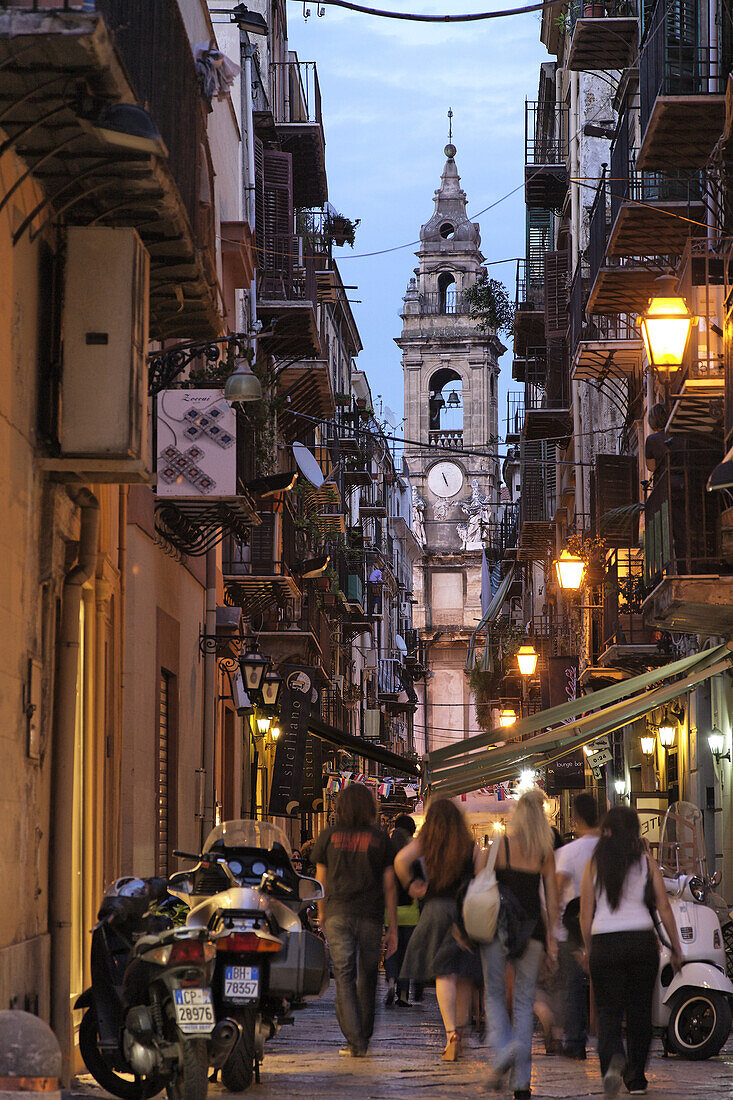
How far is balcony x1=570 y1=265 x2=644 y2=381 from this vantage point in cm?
2717

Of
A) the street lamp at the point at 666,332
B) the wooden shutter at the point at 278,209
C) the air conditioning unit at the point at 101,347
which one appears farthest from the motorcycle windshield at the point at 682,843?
the wooden shutter at the point at 278,209

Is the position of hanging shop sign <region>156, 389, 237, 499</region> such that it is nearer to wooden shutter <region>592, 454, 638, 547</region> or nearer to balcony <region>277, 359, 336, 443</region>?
balcony <region>277, 359, 336, 443</region>

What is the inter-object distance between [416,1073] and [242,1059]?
1.39 m

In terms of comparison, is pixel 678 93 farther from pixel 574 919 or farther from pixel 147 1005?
pixel 147 1005

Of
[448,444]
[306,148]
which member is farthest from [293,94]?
[448,444]

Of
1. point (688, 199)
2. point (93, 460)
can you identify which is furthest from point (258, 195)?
point (93, 460)

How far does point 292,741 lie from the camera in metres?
24.3

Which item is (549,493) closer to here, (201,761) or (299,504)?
(299,504)

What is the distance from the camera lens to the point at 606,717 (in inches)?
716

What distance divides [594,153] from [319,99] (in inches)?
267

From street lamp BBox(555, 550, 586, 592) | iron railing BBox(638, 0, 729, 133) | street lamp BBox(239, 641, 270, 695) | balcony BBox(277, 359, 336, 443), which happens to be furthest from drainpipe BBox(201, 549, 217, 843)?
balcony BBox(277, 359, 336, 443)

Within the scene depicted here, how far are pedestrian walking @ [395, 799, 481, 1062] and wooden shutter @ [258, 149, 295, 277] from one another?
54.5 feet

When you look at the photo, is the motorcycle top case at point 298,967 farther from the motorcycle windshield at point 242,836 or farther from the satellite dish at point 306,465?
the satellite dish at point 306,465

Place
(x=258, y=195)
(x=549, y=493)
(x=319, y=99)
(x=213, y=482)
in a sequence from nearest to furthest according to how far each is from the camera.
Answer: (x=213, y=482) → (x=258, y=195) → (x=319, y=99) → (x=549, y=493)
